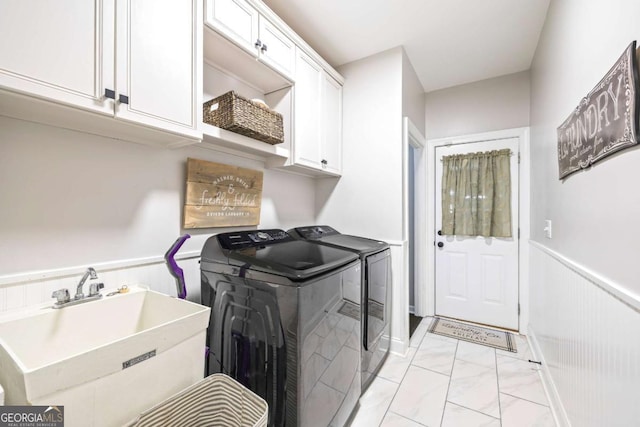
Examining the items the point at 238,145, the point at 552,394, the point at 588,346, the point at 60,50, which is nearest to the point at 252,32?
the point at 238,145

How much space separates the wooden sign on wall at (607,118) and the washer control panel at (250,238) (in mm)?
1691

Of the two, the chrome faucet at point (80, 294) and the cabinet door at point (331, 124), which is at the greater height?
the cabinet door at point (331, 124)

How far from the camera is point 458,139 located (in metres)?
3.13

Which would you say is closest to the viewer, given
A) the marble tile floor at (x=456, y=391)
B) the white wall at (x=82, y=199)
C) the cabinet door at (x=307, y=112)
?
the white wall at (x=82, y=199)

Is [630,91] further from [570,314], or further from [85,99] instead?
[85,99]

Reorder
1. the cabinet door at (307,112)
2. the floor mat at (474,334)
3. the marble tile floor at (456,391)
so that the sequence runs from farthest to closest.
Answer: the floor mat at (474,334) → the cabinet door at (307,112) → the marble tile floor at (456,391)

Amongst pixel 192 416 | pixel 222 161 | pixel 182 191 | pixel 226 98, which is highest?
pixel 226 98

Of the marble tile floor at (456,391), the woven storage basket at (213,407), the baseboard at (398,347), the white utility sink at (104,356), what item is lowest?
the marble tile floor at (456,391)

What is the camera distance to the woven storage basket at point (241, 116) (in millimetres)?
1496

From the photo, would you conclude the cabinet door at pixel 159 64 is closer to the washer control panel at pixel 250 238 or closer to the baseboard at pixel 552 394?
the washer control panel at pixel 250 238

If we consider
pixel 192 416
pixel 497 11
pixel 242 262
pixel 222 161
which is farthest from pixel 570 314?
pixel 222 161

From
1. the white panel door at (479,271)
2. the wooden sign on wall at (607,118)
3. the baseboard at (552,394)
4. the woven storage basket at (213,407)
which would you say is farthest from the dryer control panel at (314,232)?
the baseboard at (552,394)

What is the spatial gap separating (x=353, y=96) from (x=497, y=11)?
1233 millimetres

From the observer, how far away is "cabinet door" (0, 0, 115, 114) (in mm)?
833
